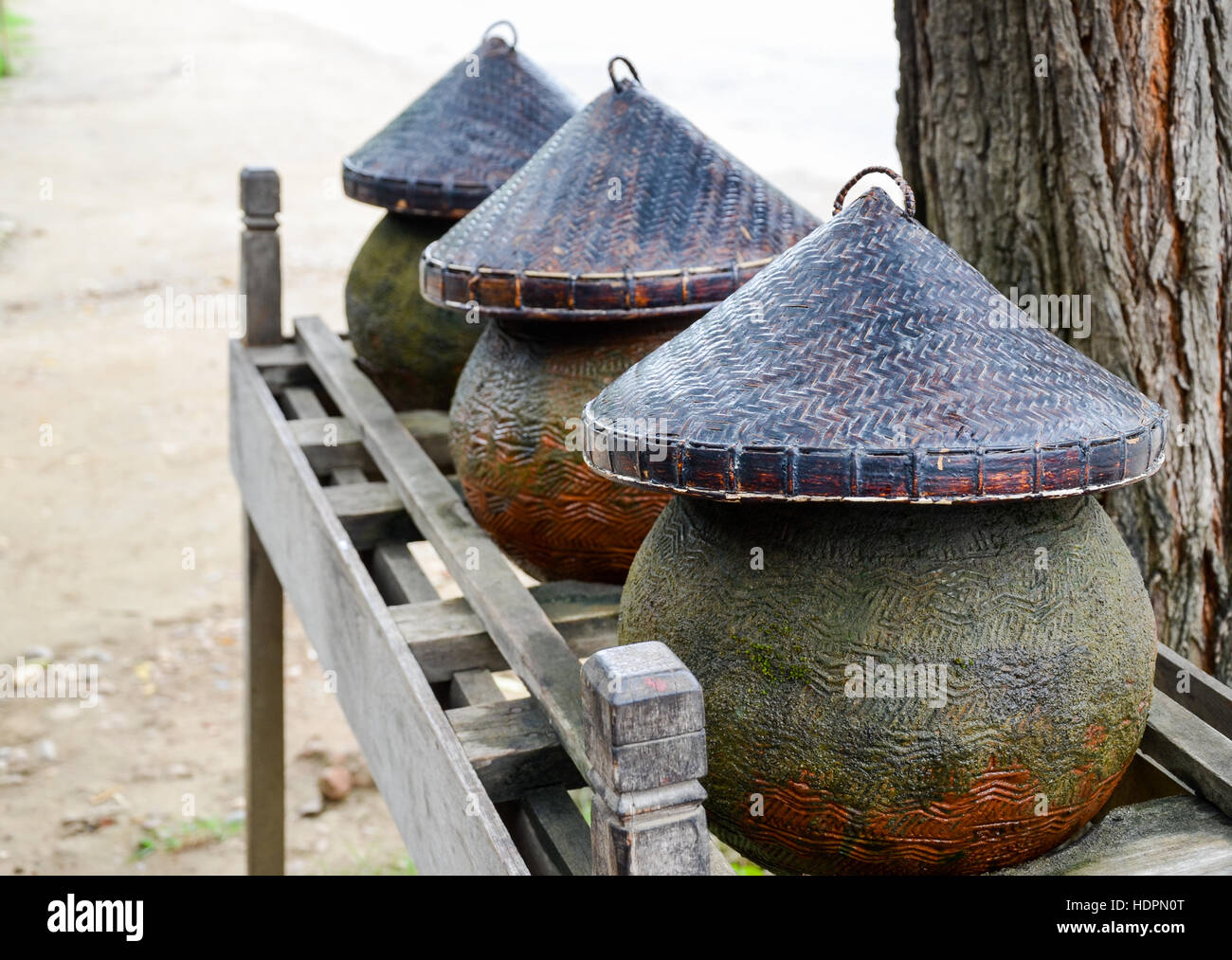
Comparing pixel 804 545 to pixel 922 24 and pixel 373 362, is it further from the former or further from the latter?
pixel 373 362

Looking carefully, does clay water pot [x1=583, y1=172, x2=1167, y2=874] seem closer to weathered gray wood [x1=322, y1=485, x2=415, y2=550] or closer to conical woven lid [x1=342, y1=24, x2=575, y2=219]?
weathered gray wood [x1=322, y1=485, x2=415, y2=550]

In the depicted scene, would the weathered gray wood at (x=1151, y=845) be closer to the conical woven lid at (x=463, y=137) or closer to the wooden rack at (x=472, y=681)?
the wooden rack at (x=472, y=681)

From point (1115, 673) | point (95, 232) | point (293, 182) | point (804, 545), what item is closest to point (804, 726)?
point (804, 545)

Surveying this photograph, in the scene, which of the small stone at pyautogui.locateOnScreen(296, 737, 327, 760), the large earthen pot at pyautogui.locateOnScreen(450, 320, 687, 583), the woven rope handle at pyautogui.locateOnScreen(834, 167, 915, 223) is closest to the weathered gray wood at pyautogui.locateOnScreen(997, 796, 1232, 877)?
the woven rope handle at pyautogui.locateOnScreen(834, 167, 915, 223)

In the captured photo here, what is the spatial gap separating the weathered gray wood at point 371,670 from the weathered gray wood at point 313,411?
0.29ft

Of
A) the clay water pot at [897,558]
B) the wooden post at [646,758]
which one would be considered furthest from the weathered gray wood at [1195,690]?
the wooden post at [646,758]

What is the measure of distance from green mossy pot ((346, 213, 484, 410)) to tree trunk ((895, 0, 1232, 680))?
A: 1199mm

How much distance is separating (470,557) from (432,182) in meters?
1.04

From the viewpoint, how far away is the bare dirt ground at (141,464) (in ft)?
15.3

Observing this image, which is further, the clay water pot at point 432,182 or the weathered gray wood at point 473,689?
the clay water pot at point 432,182

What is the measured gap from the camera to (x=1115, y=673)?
151 cm

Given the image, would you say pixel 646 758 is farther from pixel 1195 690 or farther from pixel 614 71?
pixel 614 71

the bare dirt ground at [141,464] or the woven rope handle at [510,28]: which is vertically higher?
the woven rope handle at [510,28]

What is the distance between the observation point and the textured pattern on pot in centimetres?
219
